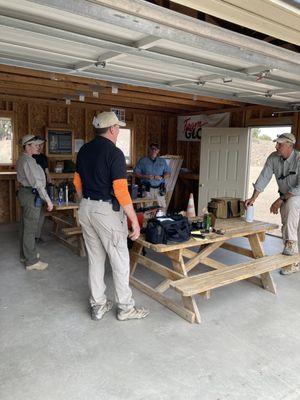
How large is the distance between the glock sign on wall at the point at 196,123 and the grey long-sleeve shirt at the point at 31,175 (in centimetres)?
452

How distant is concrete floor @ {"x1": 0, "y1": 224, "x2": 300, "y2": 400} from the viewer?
226cm

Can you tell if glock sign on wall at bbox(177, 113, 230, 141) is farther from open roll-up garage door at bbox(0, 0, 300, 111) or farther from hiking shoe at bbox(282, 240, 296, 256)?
hiking shoe at bbox(282, 240, 296, 256)

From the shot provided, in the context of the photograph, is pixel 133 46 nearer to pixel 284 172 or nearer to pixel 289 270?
pixel 284 172

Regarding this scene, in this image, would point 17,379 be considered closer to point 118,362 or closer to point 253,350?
point 118,362

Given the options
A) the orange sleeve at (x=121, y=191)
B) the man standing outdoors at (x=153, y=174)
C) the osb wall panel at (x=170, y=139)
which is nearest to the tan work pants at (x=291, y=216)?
the orange sleeve at (x=121, y=191)

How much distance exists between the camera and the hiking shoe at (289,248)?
13.4 feet

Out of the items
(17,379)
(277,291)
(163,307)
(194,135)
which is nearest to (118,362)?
(17,379)

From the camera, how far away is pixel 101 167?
280cm

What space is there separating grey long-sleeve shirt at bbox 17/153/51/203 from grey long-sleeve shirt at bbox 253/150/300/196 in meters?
2.75

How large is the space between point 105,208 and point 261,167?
666 inches

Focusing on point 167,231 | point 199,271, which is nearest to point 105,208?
point 167,231

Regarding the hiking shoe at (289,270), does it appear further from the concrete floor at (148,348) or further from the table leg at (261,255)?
the table leg at (261,255)

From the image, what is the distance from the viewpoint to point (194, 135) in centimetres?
827

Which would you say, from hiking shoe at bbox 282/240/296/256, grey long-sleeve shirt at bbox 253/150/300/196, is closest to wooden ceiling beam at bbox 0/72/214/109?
grey long-sleeve shirt at bbox 253/150/300/196
